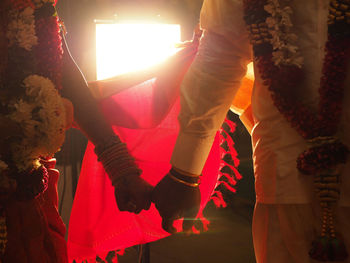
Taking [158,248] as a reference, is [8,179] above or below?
above

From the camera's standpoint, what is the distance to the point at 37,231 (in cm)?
111

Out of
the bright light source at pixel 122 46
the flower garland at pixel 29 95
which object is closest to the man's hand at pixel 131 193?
the flower garland at pixel 29 95

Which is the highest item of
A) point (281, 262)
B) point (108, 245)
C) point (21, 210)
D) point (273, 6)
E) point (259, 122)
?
point (273, 6)

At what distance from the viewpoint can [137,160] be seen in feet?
5.30

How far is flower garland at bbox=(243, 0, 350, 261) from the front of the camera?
105 centimetres

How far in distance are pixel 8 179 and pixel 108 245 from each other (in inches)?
26.6

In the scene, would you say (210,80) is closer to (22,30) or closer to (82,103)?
(82,103)

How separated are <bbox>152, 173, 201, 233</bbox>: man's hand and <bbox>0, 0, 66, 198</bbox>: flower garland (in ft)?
1.19

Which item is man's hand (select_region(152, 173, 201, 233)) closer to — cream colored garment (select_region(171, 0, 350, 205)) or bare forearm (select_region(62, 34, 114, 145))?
cream colored garment (select_region(171, 0, 350, 205))

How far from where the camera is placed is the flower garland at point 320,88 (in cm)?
105

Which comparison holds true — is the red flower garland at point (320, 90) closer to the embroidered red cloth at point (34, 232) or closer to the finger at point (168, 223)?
the finger at point (168, 223)

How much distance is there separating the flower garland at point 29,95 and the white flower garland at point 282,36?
0.60 meters

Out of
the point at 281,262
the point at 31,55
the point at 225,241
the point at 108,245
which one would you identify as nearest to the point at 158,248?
the point at 225,241

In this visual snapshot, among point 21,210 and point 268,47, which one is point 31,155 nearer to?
point 21,210
